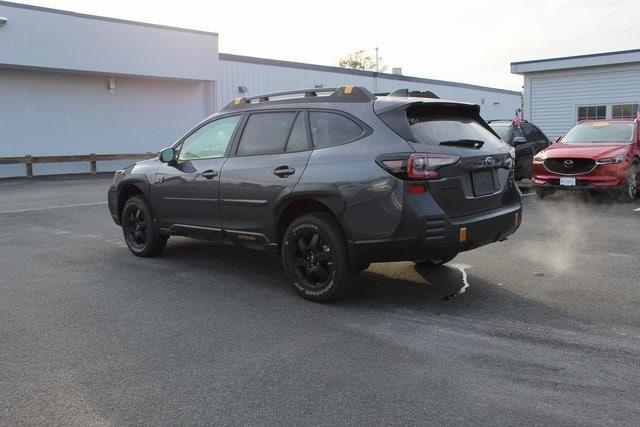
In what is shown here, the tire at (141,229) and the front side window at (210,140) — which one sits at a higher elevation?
the front side window at (210,140)

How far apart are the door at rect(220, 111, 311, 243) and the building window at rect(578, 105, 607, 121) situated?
19.0m

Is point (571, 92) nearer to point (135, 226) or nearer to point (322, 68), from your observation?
point (322, 68)

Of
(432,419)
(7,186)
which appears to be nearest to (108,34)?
(7,186)

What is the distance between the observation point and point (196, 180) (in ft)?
20.6

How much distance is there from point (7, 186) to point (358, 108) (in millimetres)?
14815

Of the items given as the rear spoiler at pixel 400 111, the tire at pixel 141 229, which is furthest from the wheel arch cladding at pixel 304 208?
the tire at pixel 141 229

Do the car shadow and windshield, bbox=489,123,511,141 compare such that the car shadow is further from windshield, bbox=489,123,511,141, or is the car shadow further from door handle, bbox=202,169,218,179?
windshield, bbox=489,123,511,141

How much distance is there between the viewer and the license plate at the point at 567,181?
11.2 metres

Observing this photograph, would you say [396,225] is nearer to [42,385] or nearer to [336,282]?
[336,282]

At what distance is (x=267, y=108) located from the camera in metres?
5.94

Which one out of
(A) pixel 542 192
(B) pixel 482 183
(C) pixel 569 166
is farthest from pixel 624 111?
(B) pixel 482 183

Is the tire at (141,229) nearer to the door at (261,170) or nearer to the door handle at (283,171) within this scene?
the door at (261,170)

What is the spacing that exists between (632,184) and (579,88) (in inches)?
449

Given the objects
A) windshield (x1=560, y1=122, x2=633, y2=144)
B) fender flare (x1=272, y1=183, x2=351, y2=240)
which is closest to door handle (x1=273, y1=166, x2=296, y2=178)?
fender flare (x1=272, y1=183, x2=351, y2=240)
